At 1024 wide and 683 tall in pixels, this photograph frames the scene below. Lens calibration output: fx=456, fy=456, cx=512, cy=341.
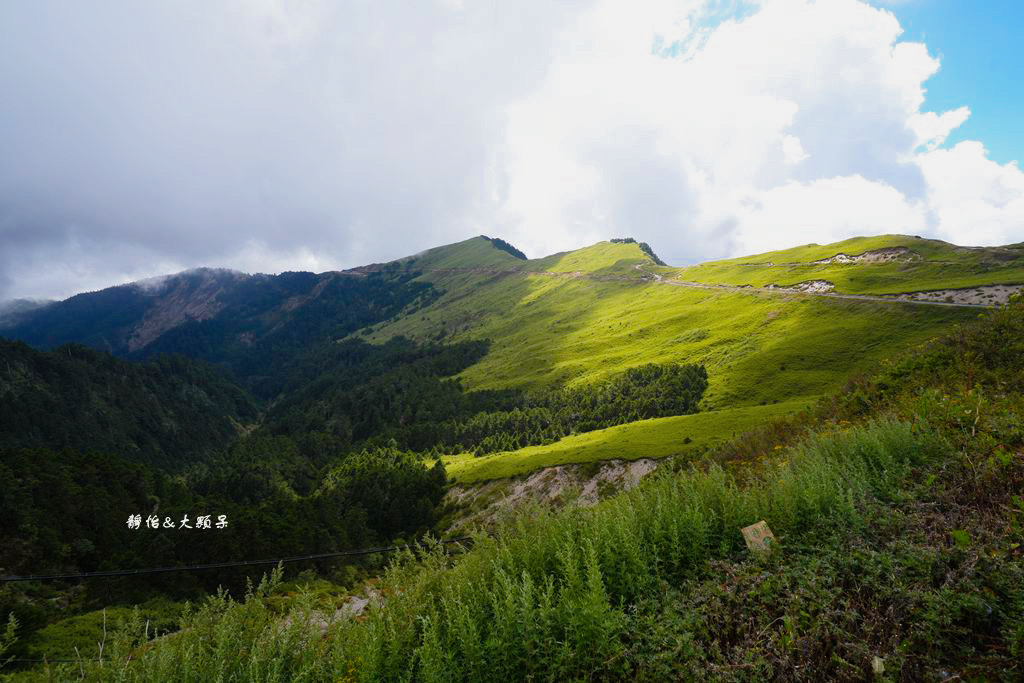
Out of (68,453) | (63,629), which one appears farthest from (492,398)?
(63,629)

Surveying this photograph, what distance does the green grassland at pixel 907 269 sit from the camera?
111 metres

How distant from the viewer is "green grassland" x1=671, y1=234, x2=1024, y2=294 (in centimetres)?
11075

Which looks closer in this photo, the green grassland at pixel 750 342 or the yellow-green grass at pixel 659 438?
the yellow-green grass at pixel 659 438

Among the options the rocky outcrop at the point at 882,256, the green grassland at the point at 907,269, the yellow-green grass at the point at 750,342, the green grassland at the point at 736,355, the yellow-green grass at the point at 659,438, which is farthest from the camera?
the rocky outcrop at the point at 882,256

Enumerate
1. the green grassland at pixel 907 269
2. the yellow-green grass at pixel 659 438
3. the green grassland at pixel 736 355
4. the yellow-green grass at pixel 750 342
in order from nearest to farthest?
the yellow-green grass at pixel 659 438 < the green grassland at pixel 736 355 < the yellow-green grass at pixel 750 342 < the green grassland at pixel 907 269

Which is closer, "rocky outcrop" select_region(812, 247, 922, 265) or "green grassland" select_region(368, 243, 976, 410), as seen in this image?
"green grassland" select_region(368, 243, 976, 410)

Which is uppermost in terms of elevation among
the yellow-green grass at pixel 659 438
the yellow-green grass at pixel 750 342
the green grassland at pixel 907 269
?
the green grassland at pixel 907 269

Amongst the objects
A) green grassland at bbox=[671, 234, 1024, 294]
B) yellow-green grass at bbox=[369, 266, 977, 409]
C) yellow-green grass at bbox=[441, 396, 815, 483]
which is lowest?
yellow-green grass at bbox=[441, 396, 815, 483]

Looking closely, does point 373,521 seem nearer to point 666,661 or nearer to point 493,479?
point 493,479

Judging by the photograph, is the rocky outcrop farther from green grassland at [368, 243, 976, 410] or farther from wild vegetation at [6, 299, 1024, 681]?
wild vegetation at [6, 299, 1024, 681]

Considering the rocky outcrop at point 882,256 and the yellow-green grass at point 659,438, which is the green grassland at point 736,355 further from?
the rocky outcrop at point 882,256

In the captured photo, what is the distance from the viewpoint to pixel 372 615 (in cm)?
787

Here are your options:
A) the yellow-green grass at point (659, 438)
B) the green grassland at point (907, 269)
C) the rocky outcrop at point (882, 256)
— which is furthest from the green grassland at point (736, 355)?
the rocky outcrop at point (882, 256)

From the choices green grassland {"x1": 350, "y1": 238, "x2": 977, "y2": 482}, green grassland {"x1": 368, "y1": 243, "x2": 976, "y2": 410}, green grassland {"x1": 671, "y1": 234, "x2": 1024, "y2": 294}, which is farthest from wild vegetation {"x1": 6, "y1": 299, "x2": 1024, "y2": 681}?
green grassland {"x1": 671, "y1": 234, "x2": 1024, "y2": 294}
